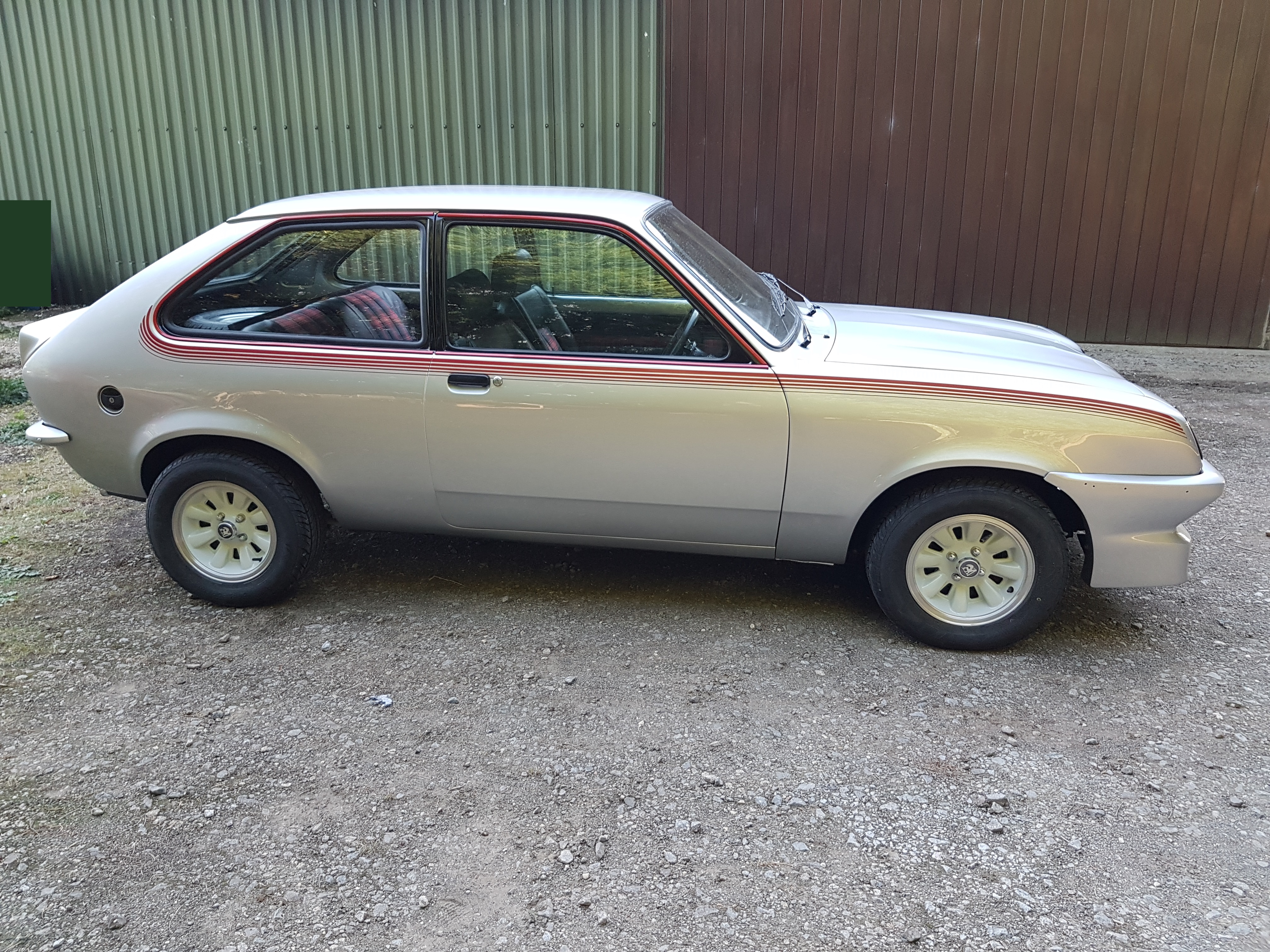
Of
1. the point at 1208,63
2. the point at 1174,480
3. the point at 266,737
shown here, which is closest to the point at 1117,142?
the point at 1208,63

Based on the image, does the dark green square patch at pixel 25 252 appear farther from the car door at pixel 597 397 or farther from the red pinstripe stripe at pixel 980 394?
the red pinstripe stripe at pixel 980 394

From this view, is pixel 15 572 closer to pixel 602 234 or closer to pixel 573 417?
pixel 573 417

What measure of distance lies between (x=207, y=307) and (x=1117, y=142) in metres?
7.47

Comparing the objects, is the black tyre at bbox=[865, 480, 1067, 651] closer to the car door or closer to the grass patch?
the car door

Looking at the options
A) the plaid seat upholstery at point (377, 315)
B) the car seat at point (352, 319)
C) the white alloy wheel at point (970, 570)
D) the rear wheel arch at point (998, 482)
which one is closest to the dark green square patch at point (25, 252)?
the car seat at point (352, 319)

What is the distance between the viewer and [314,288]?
4.13 m

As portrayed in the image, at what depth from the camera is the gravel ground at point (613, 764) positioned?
2.63 meters

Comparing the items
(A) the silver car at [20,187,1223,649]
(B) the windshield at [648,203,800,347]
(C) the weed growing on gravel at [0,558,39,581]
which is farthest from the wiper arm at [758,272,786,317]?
(C) the weed growing on gravel at [0,558,39,581]

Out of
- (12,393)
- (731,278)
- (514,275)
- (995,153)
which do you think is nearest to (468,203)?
(514,275)

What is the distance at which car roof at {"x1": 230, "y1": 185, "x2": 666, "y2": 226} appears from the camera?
4004 millimetres

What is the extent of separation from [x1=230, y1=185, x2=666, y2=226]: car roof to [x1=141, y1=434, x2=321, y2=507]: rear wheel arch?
93cm

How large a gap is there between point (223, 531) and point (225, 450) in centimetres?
35

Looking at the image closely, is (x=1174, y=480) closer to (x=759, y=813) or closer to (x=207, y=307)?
(x=759, y=813)

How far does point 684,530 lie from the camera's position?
4.02 metres
